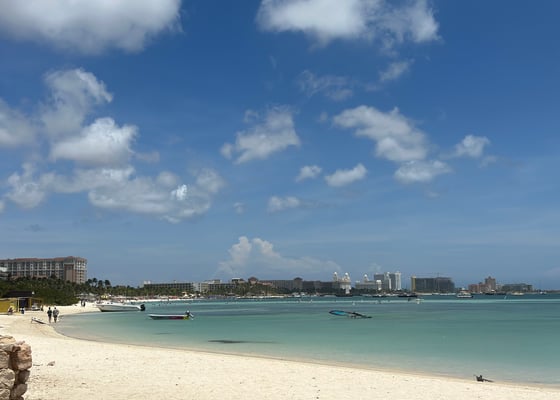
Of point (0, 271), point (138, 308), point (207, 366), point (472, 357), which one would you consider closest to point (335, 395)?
point (207, 366)

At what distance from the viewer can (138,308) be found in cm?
10219

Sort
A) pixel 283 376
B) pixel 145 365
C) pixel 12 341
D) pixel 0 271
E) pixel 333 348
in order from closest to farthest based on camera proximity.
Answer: pixel 12 341, pixel 283 376, pixel 145 365, pixel 333 348, pixel 0 271

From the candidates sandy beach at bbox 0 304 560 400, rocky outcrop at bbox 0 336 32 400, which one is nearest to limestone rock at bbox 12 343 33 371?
rocky outcrop at bbox 0 336 32 400

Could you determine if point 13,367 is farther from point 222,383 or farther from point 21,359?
point 222,383

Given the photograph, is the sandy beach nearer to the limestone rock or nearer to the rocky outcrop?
the rocky outcrop

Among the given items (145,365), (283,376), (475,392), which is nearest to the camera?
(475,392)

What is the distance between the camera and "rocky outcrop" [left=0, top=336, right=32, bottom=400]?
8.70 meters

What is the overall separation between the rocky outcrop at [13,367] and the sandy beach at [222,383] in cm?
274

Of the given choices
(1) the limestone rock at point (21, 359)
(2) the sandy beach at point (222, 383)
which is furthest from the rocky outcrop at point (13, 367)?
(2) the sandy beach at point (222, 383)

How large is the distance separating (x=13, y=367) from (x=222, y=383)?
710cm

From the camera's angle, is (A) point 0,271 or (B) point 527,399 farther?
(A) point 0,271

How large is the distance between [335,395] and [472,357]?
15567mm

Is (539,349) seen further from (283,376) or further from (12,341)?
(12,341)

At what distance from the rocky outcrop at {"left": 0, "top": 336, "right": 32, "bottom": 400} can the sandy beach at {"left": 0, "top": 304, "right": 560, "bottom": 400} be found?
2743 mm
